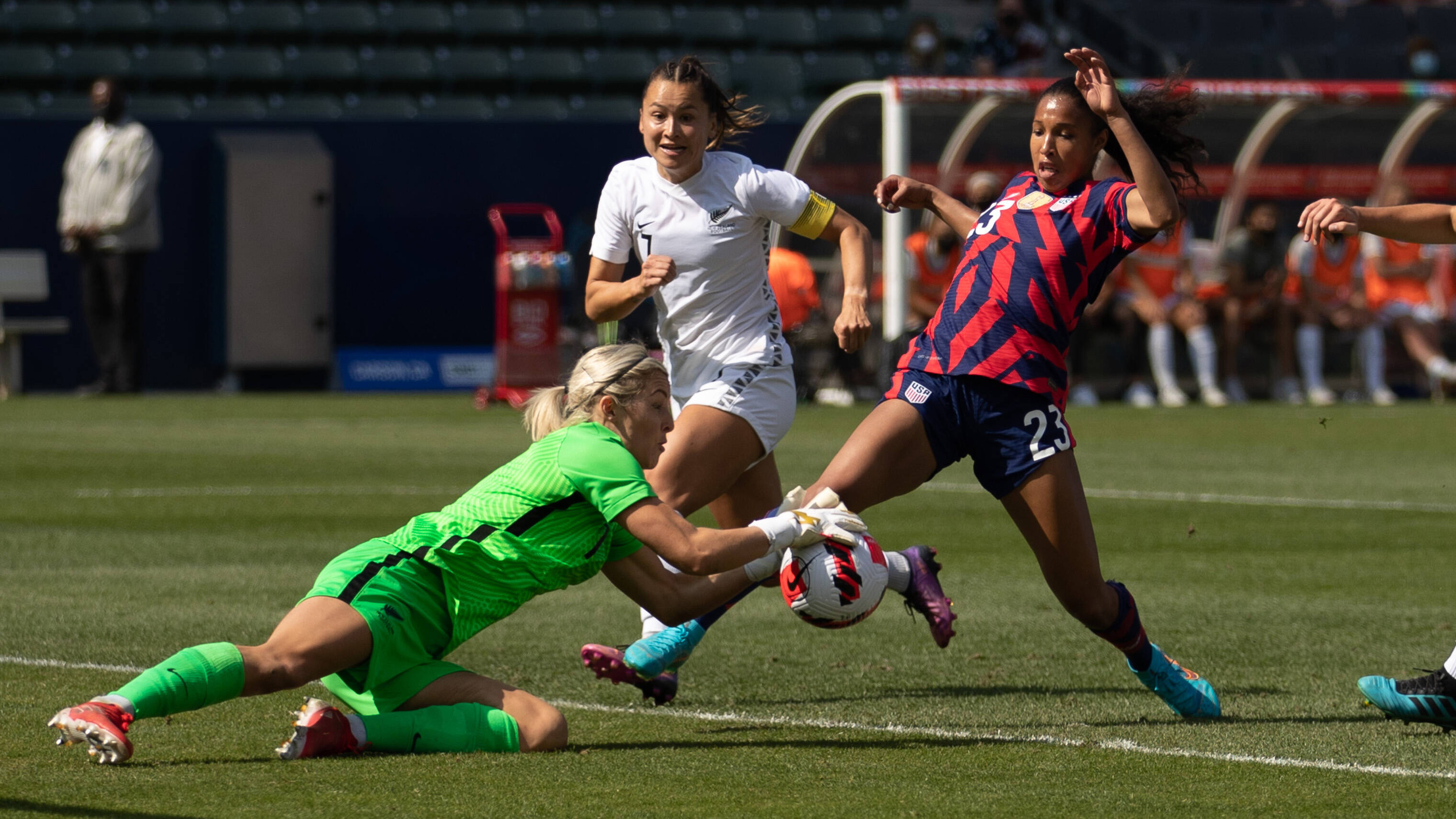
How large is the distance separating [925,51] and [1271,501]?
1185 cm

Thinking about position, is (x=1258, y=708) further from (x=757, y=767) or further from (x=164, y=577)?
(x=164, y=577)

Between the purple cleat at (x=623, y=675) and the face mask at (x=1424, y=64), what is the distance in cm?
2222

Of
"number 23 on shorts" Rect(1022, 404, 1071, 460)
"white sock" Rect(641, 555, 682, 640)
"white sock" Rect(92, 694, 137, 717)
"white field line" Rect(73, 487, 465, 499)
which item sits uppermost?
"number 23 on shorts" Rect(1022, 404, 1071, 460)

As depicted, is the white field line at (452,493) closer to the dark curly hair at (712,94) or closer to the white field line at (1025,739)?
the dark curly hair at (712,94)

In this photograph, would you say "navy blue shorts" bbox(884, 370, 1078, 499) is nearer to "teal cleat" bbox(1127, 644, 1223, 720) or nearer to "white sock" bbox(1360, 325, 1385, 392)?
"teal cleat" bbox(1127, 644, 1223, 720)

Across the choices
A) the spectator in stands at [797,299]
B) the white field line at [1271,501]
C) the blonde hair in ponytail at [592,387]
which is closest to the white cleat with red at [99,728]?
the blonde hair in ponytail at [592,387]

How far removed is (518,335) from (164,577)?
1143 centimetres

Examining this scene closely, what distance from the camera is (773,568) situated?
536 cm

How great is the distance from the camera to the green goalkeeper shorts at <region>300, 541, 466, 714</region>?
195 inches

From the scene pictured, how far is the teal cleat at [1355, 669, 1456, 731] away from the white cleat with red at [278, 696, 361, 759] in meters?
2.70

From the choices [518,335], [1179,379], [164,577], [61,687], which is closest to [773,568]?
[61,687]

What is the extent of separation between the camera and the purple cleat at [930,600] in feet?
19.3

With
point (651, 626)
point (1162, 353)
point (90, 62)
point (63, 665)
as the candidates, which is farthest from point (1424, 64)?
point (63, 665)

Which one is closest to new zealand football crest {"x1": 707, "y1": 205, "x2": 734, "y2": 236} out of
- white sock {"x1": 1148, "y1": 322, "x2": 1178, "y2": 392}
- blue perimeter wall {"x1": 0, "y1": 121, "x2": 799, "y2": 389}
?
white sock {"x1": 1148, "y1": 322, "x2": 1178, "y2": 392}
